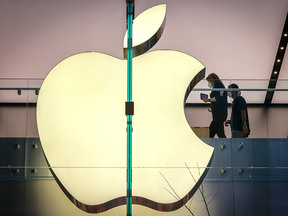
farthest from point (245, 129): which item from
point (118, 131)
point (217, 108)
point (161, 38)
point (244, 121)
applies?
point (161, 38)

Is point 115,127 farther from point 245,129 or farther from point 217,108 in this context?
point 245,129

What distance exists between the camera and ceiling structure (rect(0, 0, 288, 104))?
150 inches

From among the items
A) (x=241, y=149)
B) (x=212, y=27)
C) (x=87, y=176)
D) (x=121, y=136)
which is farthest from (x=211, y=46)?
(x=87, y=176)

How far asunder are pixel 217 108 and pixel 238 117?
0.58 feet

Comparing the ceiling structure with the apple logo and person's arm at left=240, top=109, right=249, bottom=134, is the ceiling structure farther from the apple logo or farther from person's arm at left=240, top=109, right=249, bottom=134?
the apple logo

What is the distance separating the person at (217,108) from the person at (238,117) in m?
0.05

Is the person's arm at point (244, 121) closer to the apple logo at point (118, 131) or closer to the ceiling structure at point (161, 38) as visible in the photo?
the apple logo at point (118, 131)

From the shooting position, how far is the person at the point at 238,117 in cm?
212

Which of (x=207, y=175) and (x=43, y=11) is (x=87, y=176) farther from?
(x=43, y=11)

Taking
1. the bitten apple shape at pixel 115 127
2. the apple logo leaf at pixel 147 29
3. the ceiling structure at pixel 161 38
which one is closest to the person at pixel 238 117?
the bitten apple shape at pixel 115 127

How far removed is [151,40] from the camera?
2.10 metres

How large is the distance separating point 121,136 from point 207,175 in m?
0.63

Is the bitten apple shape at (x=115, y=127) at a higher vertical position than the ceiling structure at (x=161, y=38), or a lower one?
lower

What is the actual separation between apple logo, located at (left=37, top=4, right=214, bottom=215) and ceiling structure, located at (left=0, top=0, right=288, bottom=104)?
185cm
